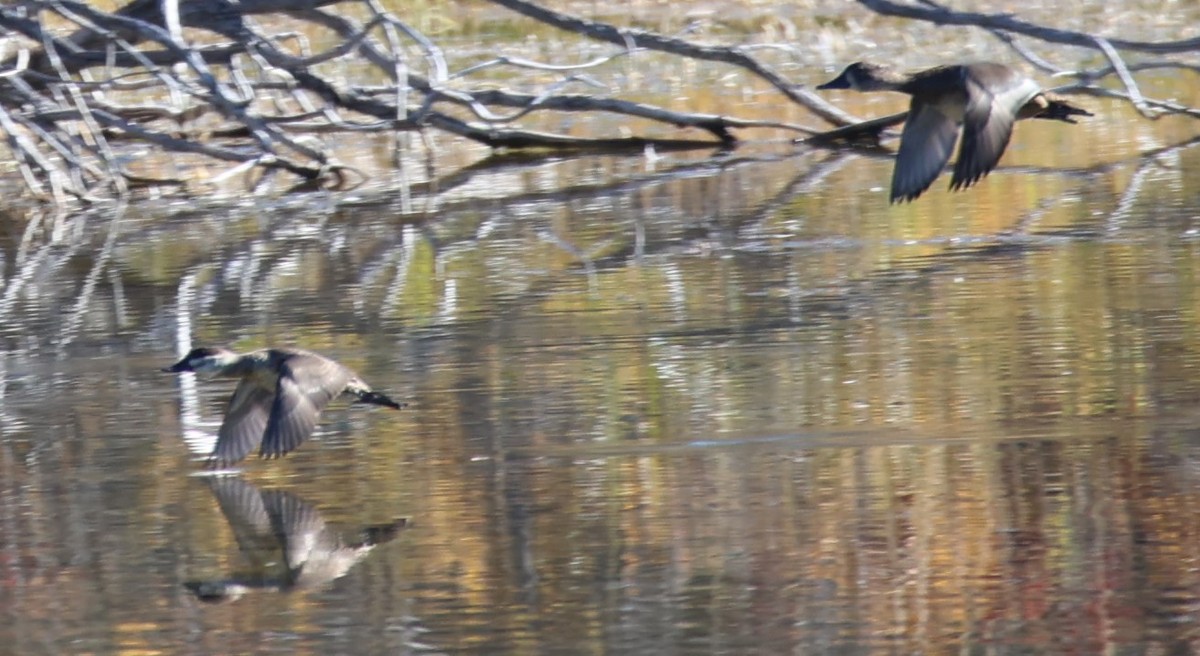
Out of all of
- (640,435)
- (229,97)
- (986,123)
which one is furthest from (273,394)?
(229,97)

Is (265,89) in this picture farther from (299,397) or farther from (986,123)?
(299,397)

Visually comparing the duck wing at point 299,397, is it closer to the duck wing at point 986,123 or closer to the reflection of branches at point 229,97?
the duck wing at point 986,123

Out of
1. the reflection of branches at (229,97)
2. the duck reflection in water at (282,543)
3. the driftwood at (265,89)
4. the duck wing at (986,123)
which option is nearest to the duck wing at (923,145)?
the duck wing at (986,123)

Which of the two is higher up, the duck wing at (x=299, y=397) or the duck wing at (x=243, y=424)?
the duck wing at (x=299, y=397)

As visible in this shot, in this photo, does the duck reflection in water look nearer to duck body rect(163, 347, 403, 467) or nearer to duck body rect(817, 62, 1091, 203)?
duck body rect(163, 347, 403, 467)

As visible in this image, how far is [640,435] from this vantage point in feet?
21.4

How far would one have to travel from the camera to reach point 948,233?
10148 millimetres

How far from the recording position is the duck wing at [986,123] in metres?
7.04

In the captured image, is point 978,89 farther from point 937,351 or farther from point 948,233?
point 948,233

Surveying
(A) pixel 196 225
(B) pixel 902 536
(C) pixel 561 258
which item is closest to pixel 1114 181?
(C) pixel 561 258

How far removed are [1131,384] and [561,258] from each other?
3591 mm

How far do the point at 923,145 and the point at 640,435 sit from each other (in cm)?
170

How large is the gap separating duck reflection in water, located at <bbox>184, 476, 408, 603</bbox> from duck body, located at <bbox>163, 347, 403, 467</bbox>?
15 centimetres

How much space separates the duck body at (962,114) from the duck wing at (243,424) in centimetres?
210
